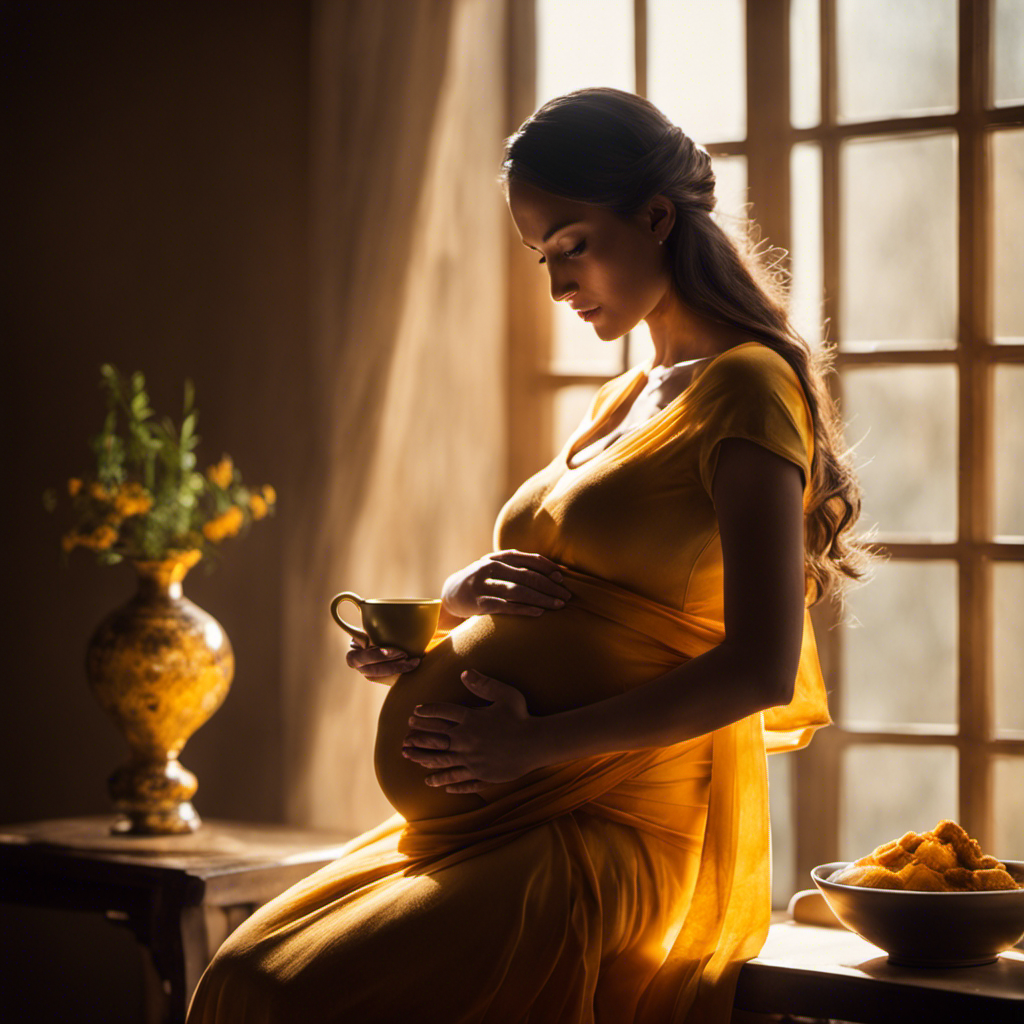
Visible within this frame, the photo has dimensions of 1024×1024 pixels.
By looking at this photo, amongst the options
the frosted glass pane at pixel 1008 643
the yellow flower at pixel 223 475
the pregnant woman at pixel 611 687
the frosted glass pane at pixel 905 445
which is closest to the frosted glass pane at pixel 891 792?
the frosted glass pane at pixel 1008 643

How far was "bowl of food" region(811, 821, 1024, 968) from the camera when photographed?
136 centimetres

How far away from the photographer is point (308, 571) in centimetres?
239

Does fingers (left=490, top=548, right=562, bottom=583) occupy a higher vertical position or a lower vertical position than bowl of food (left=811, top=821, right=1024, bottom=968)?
higher

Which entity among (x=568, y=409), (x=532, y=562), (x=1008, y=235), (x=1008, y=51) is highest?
(x=1008, y=51)

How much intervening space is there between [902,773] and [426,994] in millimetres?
1106

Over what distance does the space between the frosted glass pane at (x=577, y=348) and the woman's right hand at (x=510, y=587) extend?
89 cm

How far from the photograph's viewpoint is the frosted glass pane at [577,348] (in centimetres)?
242

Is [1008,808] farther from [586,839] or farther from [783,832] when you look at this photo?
[586,839]

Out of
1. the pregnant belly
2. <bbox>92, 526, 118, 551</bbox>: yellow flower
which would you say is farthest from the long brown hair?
<bbox>92, 526, 118, 551</bbox>: yellow flower

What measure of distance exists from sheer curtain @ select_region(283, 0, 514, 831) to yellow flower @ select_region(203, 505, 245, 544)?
21cm

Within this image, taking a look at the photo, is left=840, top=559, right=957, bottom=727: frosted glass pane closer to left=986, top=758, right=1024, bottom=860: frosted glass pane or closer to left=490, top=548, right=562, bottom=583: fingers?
left=986, top=758, right=1024, bottom=860: frosted glass pane

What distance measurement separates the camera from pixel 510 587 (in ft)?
4.98

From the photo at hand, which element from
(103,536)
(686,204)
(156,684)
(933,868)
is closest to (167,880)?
(156,684)

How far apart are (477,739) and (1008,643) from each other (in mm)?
1068
